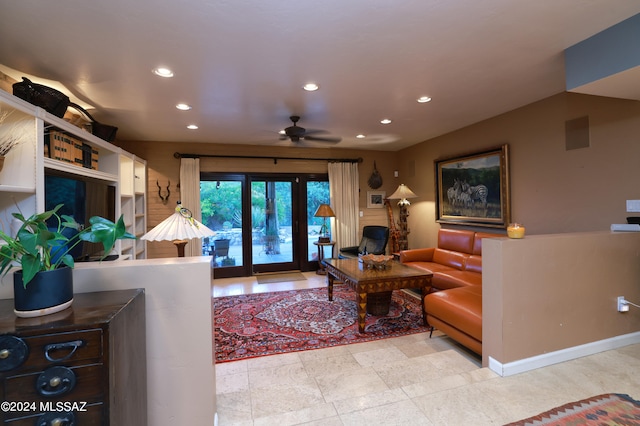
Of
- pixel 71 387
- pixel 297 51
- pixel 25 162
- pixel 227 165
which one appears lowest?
pixel 71 387

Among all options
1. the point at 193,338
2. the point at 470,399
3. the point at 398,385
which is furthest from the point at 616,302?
the point at 193,338

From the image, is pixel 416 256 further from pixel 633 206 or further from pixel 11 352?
pixel 11 352

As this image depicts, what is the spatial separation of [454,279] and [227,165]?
4.29 m

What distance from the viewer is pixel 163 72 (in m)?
2.52

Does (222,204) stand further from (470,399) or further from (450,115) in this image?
(470,399)

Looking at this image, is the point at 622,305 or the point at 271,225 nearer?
the point at 622,305

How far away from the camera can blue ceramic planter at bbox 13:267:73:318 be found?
105 cm

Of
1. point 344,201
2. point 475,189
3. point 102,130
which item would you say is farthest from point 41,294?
point 344,201

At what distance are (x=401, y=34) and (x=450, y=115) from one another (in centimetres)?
224

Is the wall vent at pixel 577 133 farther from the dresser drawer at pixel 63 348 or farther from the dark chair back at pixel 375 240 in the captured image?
the dresser drawer at pixel 63 348

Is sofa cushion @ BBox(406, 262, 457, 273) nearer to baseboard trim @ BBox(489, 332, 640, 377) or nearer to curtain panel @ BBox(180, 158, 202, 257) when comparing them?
baseboard trim @ BBox(489, 332, 640, 377)

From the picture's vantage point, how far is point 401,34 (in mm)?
2033

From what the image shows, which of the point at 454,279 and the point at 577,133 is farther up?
the point at 577,133

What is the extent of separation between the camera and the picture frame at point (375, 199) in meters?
6.24
